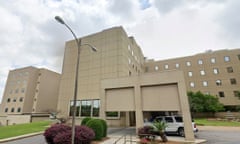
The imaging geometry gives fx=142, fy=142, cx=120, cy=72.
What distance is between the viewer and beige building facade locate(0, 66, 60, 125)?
1720 inches

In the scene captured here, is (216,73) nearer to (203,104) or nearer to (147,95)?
(203,104)

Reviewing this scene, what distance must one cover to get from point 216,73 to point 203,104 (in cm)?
1105

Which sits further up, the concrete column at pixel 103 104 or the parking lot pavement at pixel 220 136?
the concrete column at pixel 103 104

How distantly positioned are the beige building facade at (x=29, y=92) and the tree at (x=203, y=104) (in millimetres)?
39475

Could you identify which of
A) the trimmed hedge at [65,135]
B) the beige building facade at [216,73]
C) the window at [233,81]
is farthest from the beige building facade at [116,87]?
the window at [233,81]

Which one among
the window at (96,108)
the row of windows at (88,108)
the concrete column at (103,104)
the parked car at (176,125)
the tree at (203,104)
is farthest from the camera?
the tree at (203,104)

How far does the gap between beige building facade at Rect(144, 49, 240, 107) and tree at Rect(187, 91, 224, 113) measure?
4952 millimetres

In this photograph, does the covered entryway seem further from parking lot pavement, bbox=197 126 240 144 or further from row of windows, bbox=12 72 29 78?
row of windows, bbox=12 72 29 78

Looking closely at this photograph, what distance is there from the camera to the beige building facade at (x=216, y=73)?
35.6m

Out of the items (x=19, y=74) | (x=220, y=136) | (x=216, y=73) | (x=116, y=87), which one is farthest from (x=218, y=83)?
(x=19, y=74)

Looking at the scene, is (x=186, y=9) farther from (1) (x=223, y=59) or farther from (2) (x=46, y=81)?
(2) (x=46, y=81)

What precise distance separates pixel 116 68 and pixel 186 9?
13.3 metres

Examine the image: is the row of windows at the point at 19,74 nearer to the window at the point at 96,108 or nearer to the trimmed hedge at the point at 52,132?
the window at the point at 96,108

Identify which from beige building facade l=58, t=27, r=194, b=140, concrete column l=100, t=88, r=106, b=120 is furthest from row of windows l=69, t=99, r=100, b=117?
concrete column l=100, t=88, r=106, b=120
